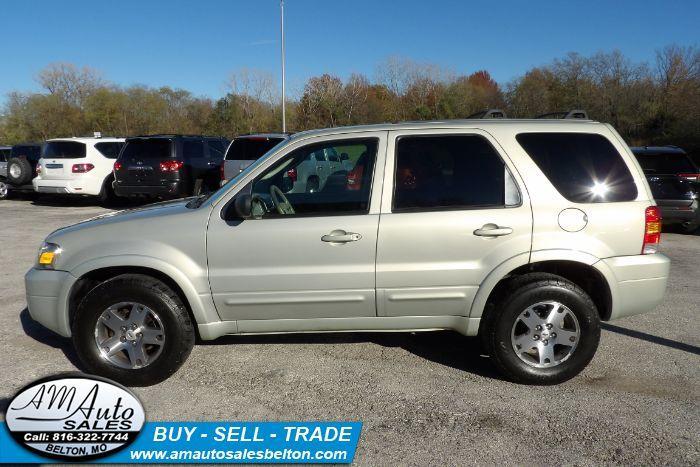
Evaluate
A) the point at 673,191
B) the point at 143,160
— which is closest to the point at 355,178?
the point at 673,191

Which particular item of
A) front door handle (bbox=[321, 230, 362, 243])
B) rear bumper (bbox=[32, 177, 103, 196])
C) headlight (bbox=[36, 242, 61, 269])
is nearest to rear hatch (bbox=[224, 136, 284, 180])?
rear bumper (bbox=[32, 177, 103, 196])

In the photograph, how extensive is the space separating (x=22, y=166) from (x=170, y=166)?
6.22 meters

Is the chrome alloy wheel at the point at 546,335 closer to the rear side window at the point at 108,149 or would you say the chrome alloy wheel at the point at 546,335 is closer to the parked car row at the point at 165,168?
the parked car row at the point at 165,168

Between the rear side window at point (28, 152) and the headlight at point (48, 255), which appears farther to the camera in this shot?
the rear side window at point (28, 152)

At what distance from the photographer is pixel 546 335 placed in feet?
12.2

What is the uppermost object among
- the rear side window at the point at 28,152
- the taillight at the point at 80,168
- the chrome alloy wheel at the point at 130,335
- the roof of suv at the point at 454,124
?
the roof of suv at the point at 454,124

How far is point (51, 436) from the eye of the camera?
2.65 meters

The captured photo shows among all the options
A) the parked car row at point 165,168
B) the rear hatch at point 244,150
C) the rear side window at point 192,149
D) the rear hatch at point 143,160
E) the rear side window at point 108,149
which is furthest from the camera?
the rear side window at point 108,149

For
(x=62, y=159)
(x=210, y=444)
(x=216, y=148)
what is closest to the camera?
(x=210, y=444)

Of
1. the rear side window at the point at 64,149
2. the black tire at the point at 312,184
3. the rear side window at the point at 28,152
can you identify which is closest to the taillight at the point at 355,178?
the black tire at the point at 312,184

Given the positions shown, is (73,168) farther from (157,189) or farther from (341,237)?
(341,237)

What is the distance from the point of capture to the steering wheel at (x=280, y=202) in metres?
3.80

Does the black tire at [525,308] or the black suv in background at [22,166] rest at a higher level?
the black suv in background at [22,166]

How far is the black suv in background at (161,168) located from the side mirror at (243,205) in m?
9.24
